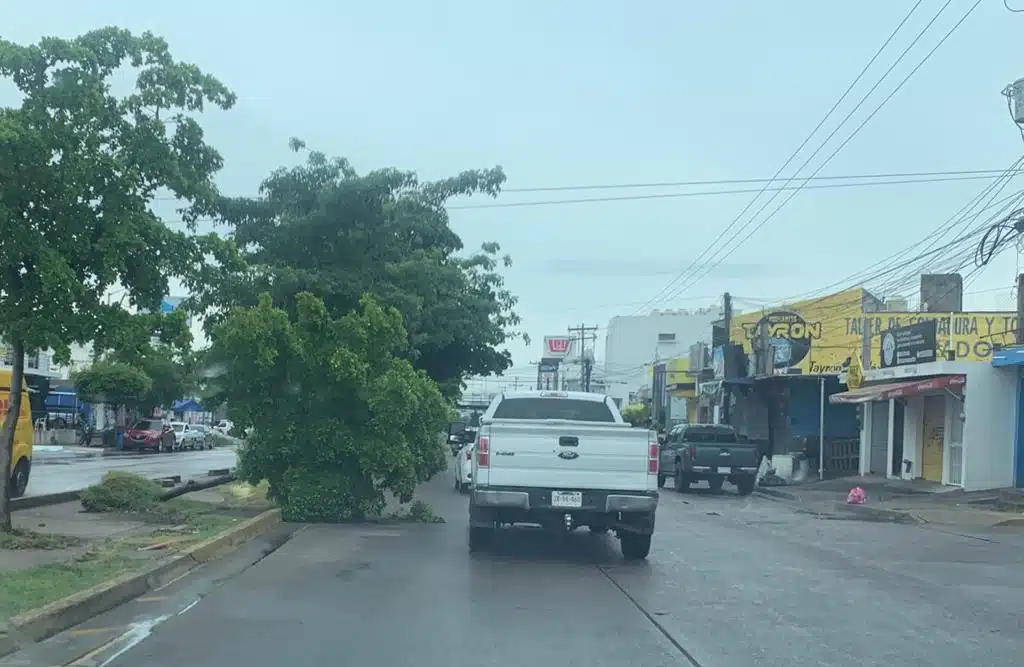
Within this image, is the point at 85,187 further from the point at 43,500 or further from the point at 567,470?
the point at 43,500

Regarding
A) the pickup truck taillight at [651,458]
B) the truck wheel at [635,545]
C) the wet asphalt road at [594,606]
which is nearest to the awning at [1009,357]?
the wet asphalt road at [594,606]

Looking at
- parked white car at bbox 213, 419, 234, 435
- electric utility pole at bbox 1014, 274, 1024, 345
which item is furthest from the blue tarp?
electric utility pole at bbox 1014, 274, 1024, 345

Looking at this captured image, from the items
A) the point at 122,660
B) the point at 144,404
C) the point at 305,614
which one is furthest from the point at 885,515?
the point at 144,404

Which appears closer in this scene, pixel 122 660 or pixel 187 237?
pixel 122 660

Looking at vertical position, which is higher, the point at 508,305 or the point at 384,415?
the point at 508,305

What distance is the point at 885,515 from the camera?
23.1 m

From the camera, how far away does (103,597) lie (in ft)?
31.1

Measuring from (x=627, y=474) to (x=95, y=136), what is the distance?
23.3 feet

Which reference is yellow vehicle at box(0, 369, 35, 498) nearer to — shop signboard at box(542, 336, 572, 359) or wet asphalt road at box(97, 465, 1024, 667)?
wet asphalt road at box(97, 465, 1024, 667)

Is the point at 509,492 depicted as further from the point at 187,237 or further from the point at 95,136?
the point at 95,136

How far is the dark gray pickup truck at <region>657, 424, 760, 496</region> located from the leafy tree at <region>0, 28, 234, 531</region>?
1904 centimetres

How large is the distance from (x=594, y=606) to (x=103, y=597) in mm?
4223

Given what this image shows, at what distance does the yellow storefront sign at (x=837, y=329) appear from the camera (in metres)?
33.3

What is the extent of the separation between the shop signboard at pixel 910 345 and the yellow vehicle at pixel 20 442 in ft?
73.2
